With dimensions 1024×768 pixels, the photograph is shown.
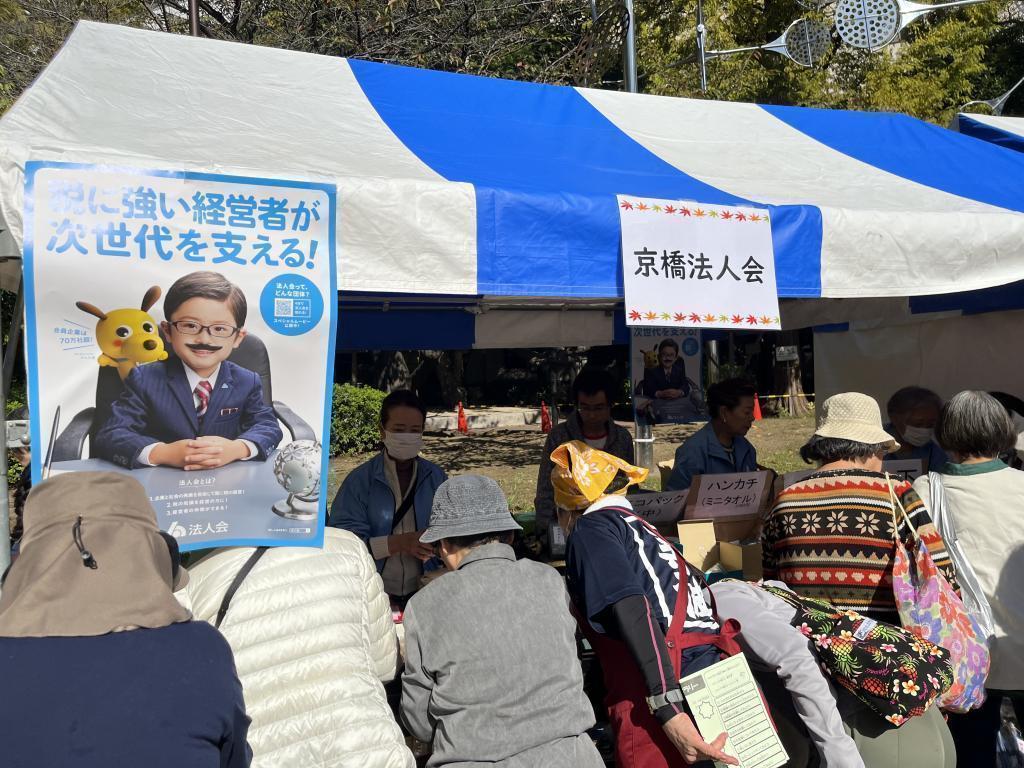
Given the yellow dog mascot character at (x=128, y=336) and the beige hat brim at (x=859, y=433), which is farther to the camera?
the beige hat brim at (x=859, y=433)

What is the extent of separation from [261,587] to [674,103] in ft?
11.6

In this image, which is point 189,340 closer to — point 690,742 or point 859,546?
point 690,742

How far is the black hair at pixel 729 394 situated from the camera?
13.8 ft

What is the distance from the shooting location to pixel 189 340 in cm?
228

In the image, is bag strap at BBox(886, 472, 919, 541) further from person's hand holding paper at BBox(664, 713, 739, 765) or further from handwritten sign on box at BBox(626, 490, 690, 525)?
handwritten sign on box at BBox(626, 490, 690, 525)

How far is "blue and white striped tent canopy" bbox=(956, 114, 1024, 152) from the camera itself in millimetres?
5086

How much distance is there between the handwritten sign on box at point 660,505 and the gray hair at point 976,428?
1084 mm

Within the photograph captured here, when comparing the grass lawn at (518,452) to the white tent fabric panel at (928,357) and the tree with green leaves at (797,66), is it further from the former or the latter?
the tree with green leaves at (797,66)

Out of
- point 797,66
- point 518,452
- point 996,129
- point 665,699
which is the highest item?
point 797,66

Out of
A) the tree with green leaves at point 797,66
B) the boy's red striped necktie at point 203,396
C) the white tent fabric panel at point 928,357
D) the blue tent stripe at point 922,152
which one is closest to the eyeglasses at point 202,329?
the boy's red striped necktie at point 203,396

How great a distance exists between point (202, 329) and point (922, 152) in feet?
12.8

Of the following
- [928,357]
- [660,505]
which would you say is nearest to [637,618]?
[660,505]

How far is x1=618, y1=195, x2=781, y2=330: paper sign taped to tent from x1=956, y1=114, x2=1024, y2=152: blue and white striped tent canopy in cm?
306

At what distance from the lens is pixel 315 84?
3.69 meters
